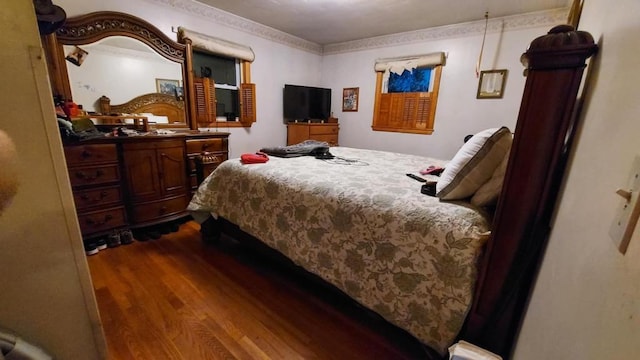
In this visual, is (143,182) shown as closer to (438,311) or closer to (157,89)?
(157,89)

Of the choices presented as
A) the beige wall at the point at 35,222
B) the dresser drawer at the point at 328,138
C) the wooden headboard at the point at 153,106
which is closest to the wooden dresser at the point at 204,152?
the wooden headboard at the point at 153,106

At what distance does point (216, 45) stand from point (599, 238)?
143 inches

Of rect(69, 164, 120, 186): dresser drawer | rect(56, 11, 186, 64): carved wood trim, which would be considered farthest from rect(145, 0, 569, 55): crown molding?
rect(69, 164, 120, 186): dresser drawer

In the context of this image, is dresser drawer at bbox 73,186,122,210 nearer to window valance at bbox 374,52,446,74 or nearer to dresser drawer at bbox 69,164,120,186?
dresser drawer at bbox 69,164,120,186

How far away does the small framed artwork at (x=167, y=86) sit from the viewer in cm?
269

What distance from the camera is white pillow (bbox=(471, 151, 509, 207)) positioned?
1132mm

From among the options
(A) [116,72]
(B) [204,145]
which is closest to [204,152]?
(B) [204,145]

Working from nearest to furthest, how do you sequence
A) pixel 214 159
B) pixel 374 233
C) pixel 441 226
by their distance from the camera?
pixel 441 226 < pixel 374 233 < pixel 214 159

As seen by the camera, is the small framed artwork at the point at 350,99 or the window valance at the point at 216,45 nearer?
the window valance at the point at 216,45

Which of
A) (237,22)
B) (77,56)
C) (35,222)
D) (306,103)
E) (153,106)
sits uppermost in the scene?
(237,22)

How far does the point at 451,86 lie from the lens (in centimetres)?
349

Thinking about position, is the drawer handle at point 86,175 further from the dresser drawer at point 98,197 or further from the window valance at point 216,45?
the window valance at point 216,45

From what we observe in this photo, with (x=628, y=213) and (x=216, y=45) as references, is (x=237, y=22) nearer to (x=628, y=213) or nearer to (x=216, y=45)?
(x=216, y=45)

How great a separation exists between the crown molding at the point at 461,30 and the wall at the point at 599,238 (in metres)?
2.93
